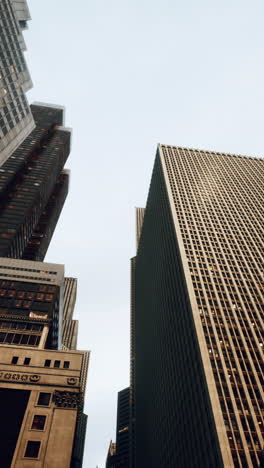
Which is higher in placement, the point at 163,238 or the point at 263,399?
the point at 163,238

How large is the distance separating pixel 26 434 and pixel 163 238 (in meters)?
88.5

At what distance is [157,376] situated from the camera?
116 m

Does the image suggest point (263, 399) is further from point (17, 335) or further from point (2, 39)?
point (2, 39)

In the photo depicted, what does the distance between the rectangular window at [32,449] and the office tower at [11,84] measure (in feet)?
137

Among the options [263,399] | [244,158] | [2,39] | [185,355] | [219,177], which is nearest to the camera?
[2,39]

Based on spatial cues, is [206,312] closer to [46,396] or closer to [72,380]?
[72,380]

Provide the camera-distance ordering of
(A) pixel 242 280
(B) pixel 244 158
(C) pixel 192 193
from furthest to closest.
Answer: (B) pixel 244 158 < (C) pixel 192 193 < (A) pixel 242 280

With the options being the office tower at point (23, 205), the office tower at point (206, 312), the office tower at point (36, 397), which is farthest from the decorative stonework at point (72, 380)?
the office tower at point (23, 205)

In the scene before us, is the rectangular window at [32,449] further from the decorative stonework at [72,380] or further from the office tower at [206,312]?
the office tower at [206,312]

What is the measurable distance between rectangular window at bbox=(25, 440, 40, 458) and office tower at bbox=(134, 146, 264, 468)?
91.7ft

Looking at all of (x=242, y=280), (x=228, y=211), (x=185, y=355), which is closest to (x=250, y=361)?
(x=185, y=355)

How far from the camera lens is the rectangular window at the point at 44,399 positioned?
5519 cm

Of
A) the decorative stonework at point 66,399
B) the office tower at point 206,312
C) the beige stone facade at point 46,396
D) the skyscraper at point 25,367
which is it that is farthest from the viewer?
the office tower at point 206,312

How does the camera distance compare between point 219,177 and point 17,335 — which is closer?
point 17,335
